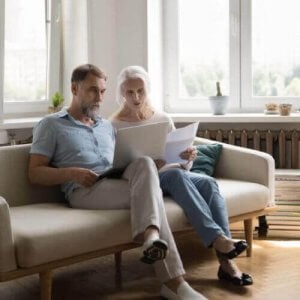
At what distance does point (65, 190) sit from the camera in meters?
2.93

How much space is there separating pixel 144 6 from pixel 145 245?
2442mm

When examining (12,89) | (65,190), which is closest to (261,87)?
(12,89)

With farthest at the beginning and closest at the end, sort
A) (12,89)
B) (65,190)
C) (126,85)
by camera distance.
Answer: (12,89), (126,85), (65,190)

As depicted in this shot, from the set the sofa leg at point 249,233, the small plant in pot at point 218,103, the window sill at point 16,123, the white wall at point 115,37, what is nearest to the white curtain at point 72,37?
the white wall at point 115,37

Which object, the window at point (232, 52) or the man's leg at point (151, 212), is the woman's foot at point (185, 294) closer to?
the man's leg at point (151, 212)

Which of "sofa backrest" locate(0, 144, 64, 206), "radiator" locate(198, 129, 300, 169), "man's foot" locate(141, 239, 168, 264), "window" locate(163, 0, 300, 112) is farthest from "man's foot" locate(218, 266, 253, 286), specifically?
"window" locate(163, 0, 300, 112)

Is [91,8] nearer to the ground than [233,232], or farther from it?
farther from it

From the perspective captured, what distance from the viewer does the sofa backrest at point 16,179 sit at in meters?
2.87

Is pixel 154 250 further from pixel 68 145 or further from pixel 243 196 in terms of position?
pixel 243 196

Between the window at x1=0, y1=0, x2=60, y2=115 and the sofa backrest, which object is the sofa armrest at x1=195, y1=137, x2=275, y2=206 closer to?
the sofa backrest

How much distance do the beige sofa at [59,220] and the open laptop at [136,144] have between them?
9.4 inches

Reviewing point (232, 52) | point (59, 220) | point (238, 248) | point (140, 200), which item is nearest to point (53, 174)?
point (59, 220)

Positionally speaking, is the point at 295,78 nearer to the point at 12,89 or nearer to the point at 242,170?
the point at 242,170

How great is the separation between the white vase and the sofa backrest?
77.5 inches
